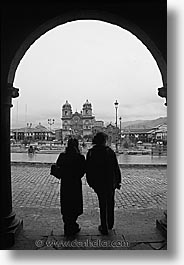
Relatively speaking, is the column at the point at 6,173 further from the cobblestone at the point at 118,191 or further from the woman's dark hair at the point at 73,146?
the cobblestone at the point at 118,191

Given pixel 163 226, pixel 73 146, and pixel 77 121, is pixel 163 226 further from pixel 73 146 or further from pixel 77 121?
pixel 77 121

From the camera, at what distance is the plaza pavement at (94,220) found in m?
2.77

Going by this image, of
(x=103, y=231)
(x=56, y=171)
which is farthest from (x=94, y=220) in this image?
(x=56, y=171)

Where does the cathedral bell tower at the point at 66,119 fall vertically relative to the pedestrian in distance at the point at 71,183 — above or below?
above

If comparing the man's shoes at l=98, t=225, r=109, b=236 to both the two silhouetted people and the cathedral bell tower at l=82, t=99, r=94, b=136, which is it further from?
the cathedral bell tower at l=82, t=99, r=94, b=136

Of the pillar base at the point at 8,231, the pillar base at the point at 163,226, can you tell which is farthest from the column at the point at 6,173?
the pillar base at the point at 163,226

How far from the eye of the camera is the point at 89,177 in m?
2.89

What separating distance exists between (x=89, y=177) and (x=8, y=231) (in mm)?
911

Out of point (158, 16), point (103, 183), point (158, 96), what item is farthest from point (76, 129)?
point (158, 16)

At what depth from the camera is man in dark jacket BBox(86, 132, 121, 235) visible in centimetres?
287

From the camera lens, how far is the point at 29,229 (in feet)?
10.2

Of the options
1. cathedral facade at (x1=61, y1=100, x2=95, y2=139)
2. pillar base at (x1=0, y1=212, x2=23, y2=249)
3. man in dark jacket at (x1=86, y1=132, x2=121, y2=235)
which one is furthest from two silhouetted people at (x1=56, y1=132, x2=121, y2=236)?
pillar base at (x1=0, y1=212, x2=23, y2=249)

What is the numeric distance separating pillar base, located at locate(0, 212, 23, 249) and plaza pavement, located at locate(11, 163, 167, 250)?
0.06 meters

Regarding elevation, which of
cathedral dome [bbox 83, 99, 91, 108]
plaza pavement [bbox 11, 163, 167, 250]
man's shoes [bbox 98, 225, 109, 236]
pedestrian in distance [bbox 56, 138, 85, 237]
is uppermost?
cathedral dome [bbox 83, 99, 91, 108]
